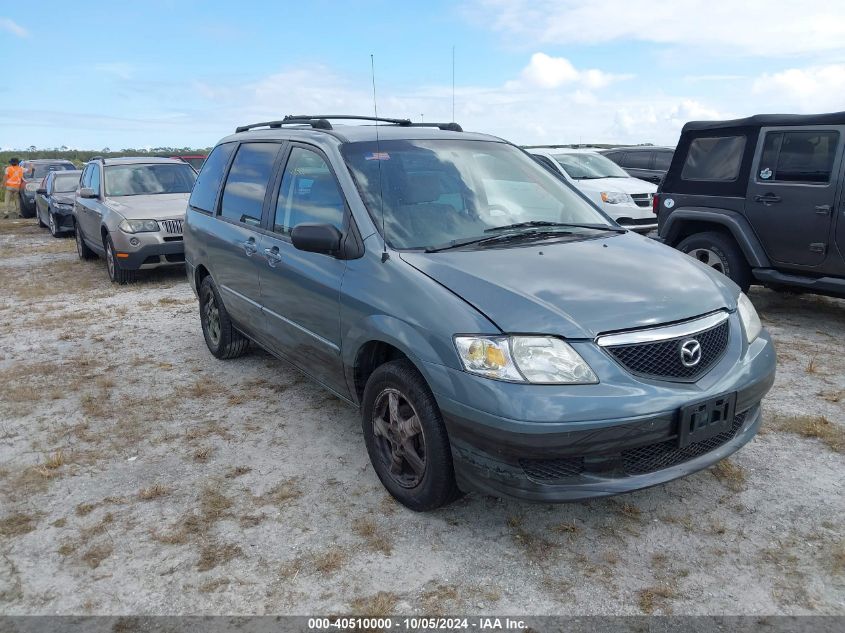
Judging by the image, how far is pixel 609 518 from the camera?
327 centimetres

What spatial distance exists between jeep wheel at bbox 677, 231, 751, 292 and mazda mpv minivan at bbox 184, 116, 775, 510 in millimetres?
3197

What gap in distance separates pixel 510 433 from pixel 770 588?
1203mm

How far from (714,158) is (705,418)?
507 cm

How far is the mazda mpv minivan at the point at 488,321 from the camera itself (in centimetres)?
278

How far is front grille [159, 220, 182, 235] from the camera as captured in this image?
9445 mm

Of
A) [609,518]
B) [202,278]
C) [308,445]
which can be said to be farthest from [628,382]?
[202,278]

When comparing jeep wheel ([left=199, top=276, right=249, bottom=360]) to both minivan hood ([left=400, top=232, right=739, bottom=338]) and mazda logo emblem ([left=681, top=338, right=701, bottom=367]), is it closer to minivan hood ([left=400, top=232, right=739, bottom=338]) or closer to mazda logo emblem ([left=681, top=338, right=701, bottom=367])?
minivan hood ([left=400, top=232, right=739, bottom=338])

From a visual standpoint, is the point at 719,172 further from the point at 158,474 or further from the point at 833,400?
the point at 158,474

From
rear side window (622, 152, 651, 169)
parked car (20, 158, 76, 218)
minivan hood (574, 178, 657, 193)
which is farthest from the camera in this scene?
parked car (20, 158, 76, 218)

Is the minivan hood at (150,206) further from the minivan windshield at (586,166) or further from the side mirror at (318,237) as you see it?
the minivan windshield at (586,166)

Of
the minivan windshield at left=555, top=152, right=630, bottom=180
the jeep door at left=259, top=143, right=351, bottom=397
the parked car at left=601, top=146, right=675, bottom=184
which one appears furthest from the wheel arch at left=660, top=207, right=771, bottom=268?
the parked car at left=601, top=146, right=675, bottom=184

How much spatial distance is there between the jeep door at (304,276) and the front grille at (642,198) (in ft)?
29.7

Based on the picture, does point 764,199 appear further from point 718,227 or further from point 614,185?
point 614,185

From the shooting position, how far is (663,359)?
289 cm
